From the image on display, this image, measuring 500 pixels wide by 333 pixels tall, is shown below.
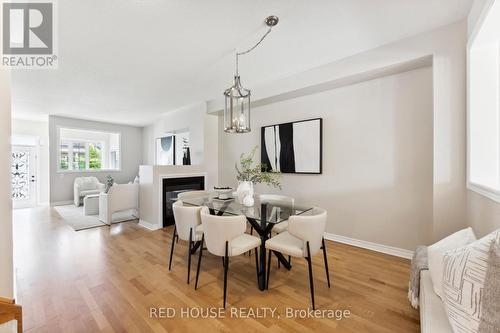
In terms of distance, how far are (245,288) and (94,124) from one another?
24.3ft

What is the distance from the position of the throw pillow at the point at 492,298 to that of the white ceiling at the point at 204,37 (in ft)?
6.85

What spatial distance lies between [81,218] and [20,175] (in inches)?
137

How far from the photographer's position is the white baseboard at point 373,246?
2.71 metres

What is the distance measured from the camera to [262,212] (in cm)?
228

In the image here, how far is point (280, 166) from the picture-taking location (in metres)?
3.85

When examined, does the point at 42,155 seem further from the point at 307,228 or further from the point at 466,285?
the point at 466,285

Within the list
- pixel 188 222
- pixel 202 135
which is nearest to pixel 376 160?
pixel 188 222

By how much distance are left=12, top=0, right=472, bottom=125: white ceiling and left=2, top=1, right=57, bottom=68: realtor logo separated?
0.11 meters

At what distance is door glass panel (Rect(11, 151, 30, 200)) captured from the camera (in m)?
6.15

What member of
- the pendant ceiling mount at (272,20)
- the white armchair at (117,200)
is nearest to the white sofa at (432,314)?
the pendant ceiling mount at (272,20)

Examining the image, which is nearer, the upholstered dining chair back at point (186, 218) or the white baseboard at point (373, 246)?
the upholstered dining chair back at point (186, 218)

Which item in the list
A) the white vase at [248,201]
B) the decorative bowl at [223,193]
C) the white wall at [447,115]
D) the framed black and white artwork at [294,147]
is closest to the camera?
the white wall at [447,115]

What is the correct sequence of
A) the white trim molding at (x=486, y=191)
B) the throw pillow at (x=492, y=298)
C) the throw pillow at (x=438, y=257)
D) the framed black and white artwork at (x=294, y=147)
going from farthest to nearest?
the framed black and white artwork at (x=294, y=147), the white trim molding at (x=486, y=191), the throw pillow at (x=438, y=257), the throw pillow at (x=492, y=298)

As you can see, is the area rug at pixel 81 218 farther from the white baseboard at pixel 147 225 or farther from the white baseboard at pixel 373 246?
the white baseboard at pixel 373 246
